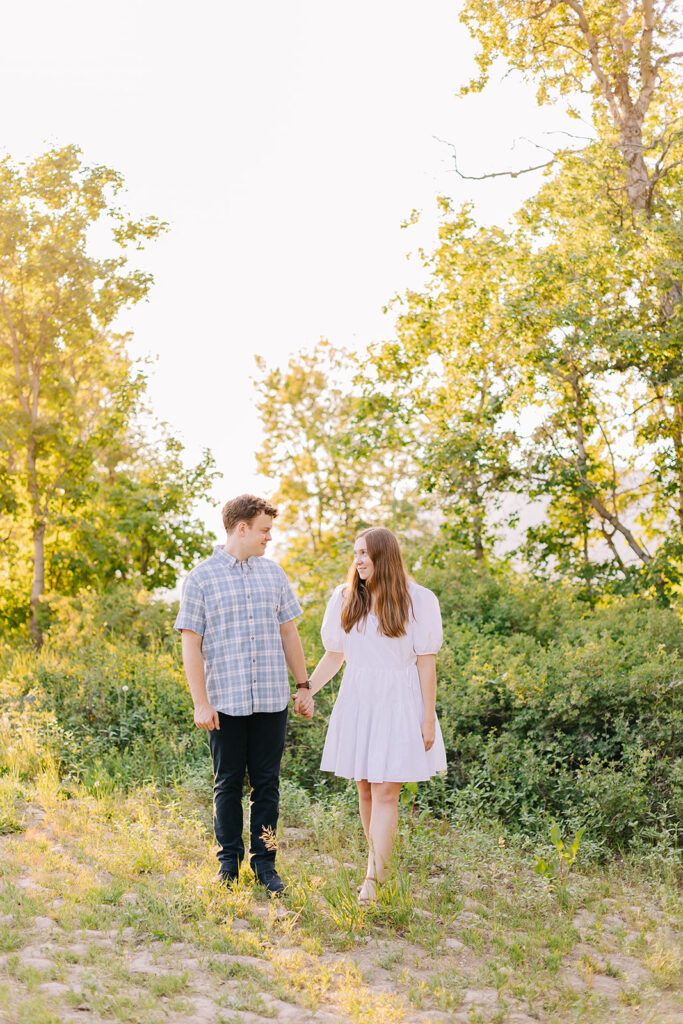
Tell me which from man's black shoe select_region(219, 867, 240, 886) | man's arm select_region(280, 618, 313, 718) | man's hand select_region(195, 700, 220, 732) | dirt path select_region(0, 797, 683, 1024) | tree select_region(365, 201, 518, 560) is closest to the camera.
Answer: dirt path select_region(0, 797, 683, 1024)

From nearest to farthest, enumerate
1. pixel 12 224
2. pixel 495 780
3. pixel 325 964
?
pixel 325 964 < pixel 495 780 < pixel 12 224

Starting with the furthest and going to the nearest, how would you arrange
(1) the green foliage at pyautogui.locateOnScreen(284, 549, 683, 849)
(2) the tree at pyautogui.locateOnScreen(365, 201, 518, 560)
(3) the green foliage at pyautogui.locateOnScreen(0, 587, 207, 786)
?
(2) the tree at pyautogui.locateOnScreen(365, 201, 518, 560), (3) the green foliage at pyautogui.locateOnScreen(0, 587, 207, 786), (1) the green foliage at pyautogui.locateOnScreen(284, 549, 683, 849)

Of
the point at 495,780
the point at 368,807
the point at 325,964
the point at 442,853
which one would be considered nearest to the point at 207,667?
the point at 368,807

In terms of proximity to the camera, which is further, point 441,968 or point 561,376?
point 561,376

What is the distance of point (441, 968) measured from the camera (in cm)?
422

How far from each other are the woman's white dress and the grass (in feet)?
1.75

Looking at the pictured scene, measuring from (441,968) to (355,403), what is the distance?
9.78 metres

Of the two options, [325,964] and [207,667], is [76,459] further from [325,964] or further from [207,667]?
[325,964]

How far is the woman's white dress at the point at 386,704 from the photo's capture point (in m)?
4.76

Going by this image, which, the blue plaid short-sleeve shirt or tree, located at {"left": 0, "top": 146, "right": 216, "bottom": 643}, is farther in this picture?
tree, located at {"left": 0, "top": 146, "right": 216, "bottom": 643}

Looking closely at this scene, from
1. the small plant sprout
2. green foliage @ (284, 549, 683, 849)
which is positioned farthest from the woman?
green foliage @ (284, 549, 683, 849)

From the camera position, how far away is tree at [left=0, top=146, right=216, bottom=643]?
12266 mm

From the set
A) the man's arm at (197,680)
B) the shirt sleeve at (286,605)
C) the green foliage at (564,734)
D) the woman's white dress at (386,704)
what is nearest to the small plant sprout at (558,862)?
the green foliage at (564,734)

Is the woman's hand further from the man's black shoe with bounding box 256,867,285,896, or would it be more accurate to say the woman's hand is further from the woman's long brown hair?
the man's black shoe with bounding box 256,867,285,896
